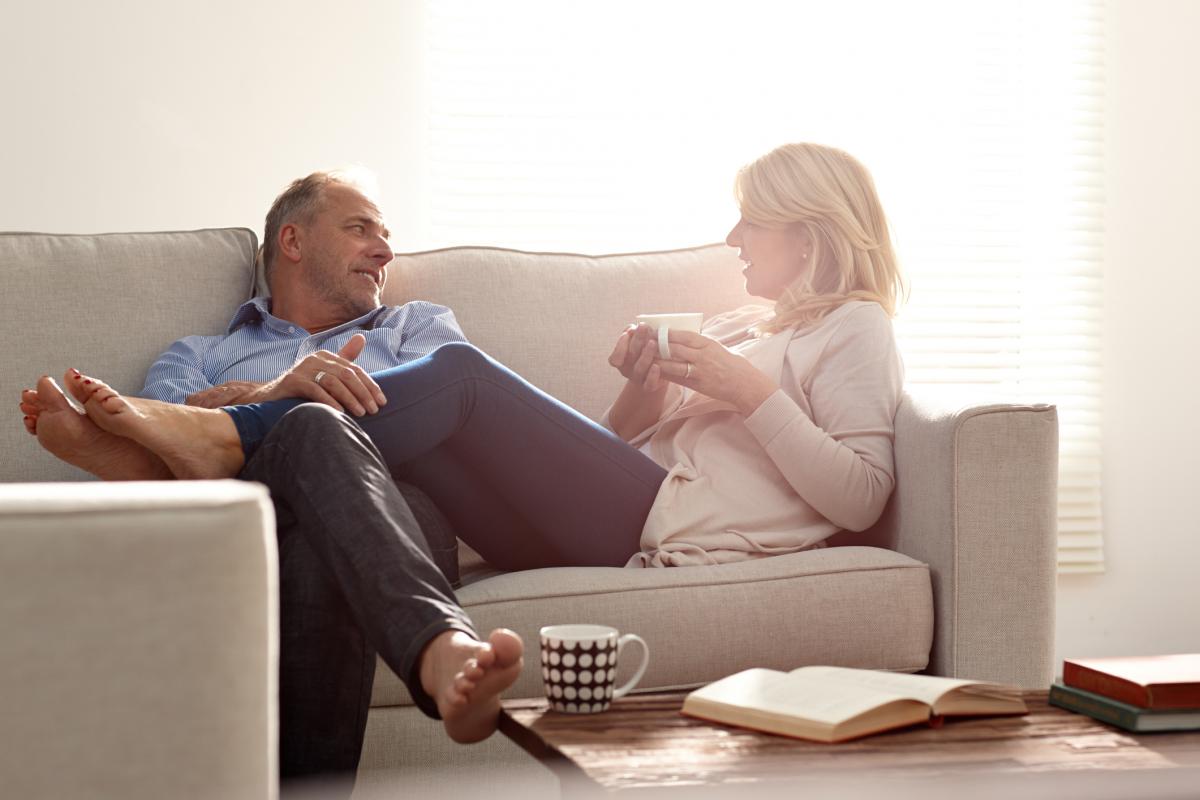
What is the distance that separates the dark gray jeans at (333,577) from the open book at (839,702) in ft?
1.00

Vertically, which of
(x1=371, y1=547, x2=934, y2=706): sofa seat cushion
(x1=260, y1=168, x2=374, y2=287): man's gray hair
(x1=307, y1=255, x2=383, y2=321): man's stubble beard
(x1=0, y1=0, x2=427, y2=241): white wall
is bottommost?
(x1=371, y1=547, x2=934, y2=706): sofa seat cushion

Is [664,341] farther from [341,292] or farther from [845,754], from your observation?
[845,754]

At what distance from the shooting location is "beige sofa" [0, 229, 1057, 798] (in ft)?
2.74

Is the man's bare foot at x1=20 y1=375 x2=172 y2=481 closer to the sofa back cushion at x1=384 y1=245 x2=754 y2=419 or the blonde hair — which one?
the sofa back cushion at x1=384 y1=245 x2=754 y2=419

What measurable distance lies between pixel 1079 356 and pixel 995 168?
1.90 ft

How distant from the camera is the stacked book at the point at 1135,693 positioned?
103cm

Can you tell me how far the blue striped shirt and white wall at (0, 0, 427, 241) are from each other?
77cm

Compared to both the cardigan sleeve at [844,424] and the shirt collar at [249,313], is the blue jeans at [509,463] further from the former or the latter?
the shirt collar at [249,313]

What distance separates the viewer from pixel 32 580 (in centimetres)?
83

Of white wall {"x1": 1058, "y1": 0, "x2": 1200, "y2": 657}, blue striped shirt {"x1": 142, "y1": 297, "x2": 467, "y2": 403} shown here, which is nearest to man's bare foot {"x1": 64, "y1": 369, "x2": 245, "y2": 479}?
blue striped shirt {"x1": 142, "y1": 297, "x2": 467, "y2": 403}

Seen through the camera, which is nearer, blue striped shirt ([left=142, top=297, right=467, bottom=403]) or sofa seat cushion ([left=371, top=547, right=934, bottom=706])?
sofa seat cushion ([left=371, top=547, right=934, bottom=706])

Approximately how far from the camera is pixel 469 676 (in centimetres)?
104

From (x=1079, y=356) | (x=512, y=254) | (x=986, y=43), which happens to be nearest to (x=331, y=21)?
(x=512, y=254)

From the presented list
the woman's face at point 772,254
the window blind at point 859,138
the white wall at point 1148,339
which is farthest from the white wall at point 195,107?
the white wall at point 1148,339
